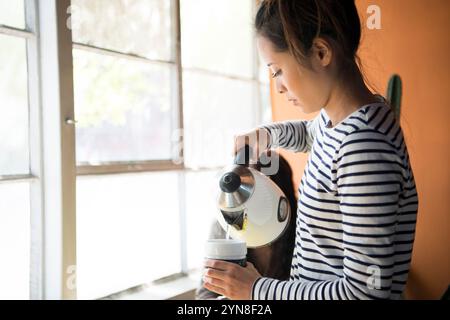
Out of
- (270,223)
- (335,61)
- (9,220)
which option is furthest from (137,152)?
(335,61)

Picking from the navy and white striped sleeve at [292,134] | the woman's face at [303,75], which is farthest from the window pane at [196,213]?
the woman's face at [303,75]

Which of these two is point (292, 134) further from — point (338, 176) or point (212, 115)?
point (212, 115)

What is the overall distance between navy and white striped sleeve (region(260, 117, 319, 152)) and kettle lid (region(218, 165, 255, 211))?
20cm

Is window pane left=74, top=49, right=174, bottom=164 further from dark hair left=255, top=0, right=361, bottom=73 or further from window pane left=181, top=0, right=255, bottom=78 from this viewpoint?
dark hair left=255, top=0, right=361, bottom=73

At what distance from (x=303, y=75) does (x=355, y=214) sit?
0.76 feet

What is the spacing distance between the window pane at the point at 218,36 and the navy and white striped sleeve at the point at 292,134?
3.65 ft

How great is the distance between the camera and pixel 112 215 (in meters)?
1.69

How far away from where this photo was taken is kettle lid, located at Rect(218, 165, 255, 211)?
76 cm

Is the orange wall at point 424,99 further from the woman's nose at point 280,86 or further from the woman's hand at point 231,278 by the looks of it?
the woman's hand at point 231,278

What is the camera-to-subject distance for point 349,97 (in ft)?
2.30

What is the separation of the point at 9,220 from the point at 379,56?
1449 mm

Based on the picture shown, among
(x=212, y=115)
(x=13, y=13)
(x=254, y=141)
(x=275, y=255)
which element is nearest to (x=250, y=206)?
(x=254, y=141)

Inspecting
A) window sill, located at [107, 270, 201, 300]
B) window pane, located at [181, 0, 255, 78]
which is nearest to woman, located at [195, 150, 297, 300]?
window sill, located at [107, 270, 201, 300]
